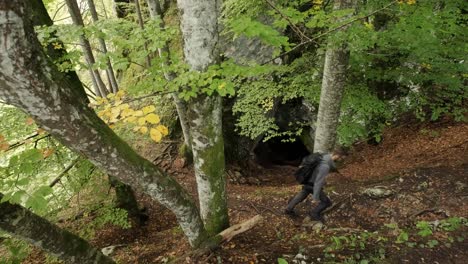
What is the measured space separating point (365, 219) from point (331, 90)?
277 centimetres

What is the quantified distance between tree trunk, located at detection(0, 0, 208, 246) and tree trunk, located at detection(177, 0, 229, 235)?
→ 788 mm

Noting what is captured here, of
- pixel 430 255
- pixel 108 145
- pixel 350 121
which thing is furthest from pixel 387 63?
pixel 108 145

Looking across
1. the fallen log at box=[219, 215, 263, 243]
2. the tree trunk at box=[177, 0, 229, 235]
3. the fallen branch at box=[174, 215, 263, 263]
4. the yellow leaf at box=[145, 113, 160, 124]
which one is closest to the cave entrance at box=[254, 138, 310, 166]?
the fallen log at box=[219, 215, 263, 243]

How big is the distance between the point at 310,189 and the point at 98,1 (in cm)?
1376

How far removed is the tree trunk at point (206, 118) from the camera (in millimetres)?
3639

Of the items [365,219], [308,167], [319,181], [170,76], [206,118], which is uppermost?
[170,76]

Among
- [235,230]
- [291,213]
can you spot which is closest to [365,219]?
[291,213]

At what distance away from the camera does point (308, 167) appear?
5797 mm

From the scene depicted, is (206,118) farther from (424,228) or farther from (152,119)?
(424,228)

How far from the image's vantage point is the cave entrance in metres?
14.5

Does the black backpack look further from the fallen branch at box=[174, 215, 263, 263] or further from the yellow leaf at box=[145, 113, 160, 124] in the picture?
the yellow leaf at box=[145, 113, 160, 124]

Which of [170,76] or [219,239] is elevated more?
[170,76]

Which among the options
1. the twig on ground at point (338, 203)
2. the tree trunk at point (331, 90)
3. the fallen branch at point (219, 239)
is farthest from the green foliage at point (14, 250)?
the tree trunk at point (331, 90)

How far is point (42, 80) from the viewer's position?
229cm
